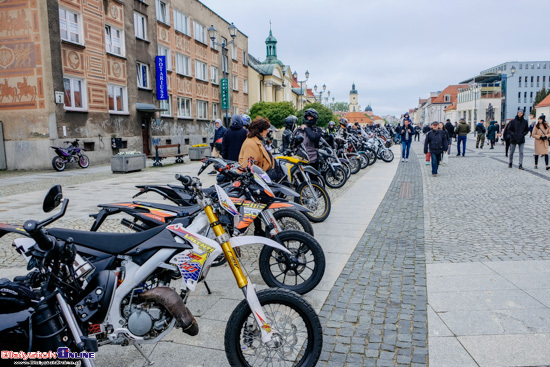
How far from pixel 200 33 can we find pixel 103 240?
3266cm

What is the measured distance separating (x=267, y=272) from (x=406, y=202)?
6149 mm

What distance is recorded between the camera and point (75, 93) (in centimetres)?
1950

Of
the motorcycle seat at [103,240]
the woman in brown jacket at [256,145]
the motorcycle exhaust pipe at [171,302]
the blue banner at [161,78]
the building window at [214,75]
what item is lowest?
the motorcycle exhaust pipe at [171,302]

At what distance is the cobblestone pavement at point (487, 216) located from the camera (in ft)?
18.9

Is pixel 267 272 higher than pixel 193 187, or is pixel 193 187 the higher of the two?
pixel 193 187

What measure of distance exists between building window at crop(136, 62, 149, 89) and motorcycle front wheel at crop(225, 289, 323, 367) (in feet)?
78.5

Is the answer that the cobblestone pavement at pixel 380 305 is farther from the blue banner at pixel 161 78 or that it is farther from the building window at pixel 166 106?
the building window at pixel 166 106

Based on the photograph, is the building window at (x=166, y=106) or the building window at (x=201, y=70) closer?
the building window at (x=166, y=106)

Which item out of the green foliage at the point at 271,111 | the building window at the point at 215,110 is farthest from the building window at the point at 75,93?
the green foliage at the point at 271,111

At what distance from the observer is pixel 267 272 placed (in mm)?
4344

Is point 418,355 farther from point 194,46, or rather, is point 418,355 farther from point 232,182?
point 194,46

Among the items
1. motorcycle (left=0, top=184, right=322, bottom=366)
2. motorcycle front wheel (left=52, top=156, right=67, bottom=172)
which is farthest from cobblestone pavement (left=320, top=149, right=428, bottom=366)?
motorcycle front wheel (left=52, top=156, right=67, bottom=172)

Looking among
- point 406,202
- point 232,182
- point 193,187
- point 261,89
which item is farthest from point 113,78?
point 261,89

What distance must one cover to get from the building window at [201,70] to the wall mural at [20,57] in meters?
15.3
